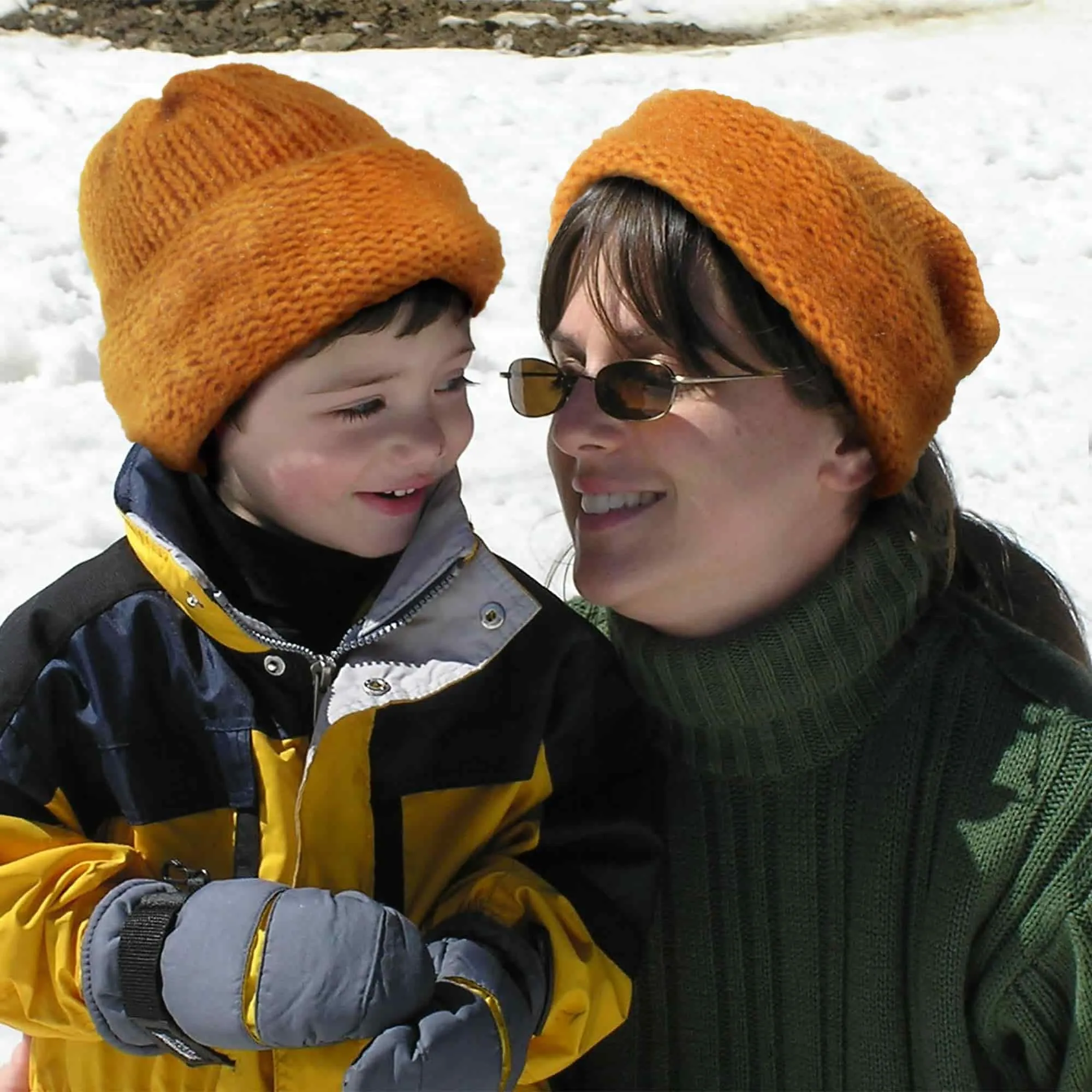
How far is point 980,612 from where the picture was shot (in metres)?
2.18

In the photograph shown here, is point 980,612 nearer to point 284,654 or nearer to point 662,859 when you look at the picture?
point 662,859

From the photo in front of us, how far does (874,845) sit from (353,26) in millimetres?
7434

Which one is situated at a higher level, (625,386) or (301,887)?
(625,386)

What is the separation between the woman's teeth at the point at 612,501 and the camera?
6.72 feet

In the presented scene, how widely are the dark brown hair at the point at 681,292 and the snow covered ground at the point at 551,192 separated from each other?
1553 millimetres

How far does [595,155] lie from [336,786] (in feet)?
3.16

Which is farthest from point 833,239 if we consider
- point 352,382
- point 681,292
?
point 352,382

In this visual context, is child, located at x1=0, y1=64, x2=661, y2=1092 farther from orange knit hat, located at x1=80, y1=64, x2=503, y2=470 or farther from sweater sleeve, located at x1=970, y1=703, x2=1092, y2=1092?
sweater sleeve, located at x1=970, y1=703, x2=1092, y2=1092

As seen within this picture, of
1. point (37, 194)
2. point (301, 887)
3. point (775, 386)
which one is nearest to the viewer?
point (301, 887)

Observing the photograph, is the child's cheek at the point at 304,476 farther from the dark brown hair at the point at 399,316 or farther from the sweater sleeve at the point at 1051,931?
the sweater sleeve at the point at 1051,931

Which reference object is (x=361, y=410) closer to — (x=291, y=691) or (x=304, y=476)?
(x=304, y=476)

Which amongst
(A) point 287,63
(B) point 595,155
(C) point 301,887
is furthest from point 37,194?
(C) point 301,887

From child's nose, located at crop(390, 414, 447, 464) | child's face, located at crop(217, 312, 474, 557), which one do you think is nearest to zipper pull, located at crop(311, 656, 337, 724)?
child's face, located at crop(217, 312, 474, 557)

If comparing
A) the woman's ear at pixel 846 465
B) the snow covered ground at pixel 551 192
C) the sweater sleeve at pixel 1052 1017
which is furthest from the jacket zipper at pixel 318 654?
the snow covered ground at pixel 551 192
